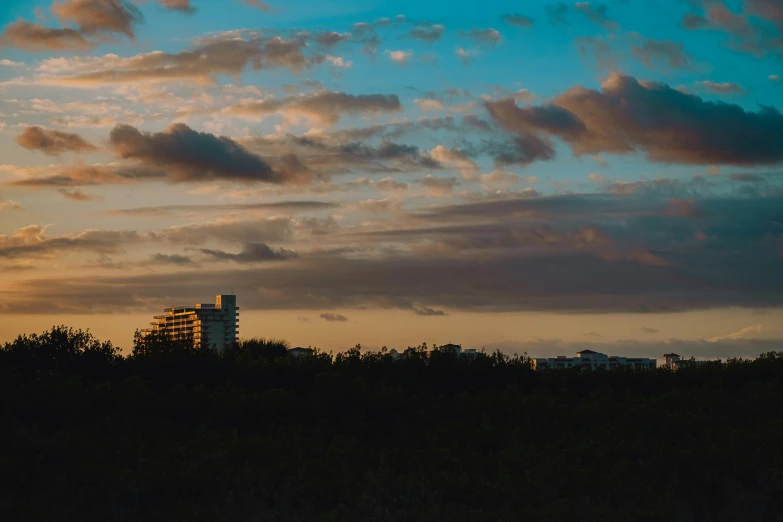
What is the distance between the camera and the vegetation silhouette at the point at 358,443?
51.6ft

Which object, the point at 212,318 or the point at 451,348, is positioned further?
the point at 212,318

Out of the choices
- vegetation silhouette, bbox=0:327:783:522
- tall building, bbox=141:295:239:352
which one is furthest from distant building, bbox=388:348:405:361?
tall building, bbox=141:295:239:352

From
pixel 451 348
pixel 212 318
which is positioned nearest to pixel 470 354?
pixel 451 348

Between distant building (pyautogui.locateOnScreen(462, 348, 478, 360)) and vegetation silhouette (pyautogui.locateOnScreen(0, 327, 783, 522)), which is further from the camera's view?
distant building (pyautogui.locateOnScreen(462, 348, 478, 360))

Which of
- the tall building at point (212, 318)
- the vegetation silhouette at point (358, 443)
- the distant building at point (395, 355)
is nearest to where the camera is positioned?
the vegetation silhouette at point (358, 443)

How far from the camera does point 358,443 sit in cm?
2080

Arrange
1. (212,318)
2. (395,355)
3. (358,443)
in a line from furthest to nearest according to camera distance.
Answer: (212,318)
(395,355)
(358,443)

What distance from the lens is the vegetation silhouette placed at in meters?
15.7

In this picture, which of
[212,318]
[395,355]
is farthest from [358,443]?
[212,318]

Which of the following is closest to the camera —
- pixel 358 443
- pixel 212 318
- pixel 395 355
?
pixel 358 443

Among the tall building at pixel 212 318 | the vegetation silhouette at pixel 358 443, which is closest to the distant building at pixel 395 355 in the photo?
the vegetation silhouette at pixel 358 443

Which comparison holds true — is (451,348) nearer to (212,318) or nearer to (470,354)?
(470,354)

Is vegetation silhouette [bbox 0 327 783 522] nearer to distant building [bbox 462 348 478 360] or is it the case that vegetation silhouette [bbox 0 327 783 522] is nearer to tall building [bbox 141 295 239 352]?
distant building [bbox 462 348 478 360]

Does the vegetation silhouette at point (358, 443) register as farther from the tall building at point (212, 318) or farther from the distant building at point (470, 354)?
the tall building at point (212, 318)
